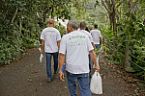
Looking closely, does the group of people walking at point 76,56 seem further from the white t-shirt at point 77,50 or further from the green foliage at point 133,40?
the green foliage at point 133,40

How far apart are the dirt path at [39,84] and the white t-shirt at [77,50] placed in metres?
2.74

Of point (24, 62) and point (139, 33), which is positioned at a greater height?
point (139, 33)

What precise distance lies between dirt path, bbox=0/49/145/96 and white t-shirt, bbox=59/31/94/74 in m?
2.74

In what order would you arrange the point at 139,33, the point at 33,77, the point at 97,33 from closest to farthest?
the point at 33,77 → the point at 139,33 → the point at 97,33

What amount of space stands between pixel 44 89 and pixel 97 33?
4.99 m

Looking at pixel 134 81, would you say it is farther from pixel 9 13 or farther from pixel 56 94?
pixel 9 13

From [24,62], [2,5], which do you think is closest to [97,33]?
[24,62]

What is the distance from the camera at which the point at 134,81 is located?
11.2 m

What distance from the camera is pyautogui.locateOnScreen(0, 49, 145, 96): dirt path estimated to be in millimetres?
9312

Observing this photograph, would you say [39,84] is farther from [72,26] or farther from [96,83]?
[72,26]

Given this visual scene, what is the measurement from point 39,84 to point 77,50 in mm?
4094

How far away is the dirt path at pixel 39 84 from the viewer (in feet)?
30.6

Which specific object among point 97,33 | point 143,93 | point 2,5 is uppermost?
point 2,5

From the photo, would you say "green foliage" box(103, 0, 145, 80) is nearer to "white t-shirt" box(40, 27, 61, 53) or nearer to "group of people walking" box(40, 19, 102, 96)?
"white t-shirt" box(40, 27, 61, 53)
